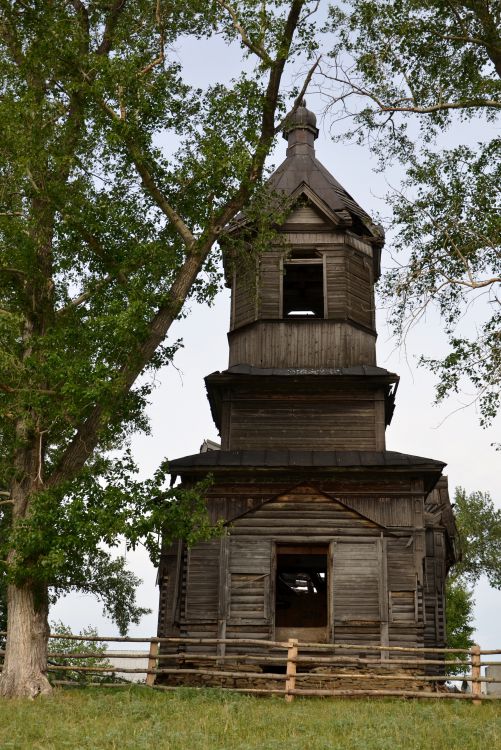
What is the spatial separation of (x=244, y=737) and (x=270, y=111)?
11657 mm

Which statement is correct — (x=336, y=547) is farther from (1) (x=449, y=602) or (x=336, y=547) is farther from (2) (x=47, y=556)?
(1) (x=449, y=602)

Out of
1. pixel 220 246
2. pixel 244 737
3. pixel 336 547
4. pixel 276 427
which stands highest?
pixel 220 246

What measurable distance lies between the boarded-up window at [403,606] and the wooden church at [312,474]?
1.2 inches

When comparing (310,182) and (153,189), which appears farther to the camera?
(310,182)

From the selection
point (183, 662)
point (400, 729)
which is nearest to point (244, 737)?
point (400, 729)

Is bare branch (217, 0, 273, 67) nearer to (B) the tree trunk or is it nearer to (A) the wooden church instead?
(A) the wooden church

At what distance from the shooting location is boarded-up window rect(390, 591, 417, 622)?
19.6m

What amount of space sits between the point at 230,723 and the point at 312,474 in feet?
27.2

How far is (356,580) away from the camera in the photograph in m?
19.8

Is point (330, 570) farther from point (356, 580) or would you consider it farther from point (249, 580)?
point (249, 580)

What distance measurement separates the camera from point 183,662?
1978 centimetres

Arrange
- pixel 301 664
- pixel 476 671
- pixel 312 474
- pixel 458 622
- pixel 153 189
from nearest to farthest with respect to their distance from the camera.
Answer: pixel 476 671
pixel 153 189
pixel 301 664
pixel 312 474
pixel 458 622

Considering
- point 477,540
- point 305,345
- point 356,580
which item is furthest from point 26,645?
point 477,540

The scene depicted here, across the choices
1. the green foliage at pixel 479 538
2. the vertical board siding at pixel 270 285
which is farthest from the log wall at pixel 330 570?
the green foliage at pixel 479 538
